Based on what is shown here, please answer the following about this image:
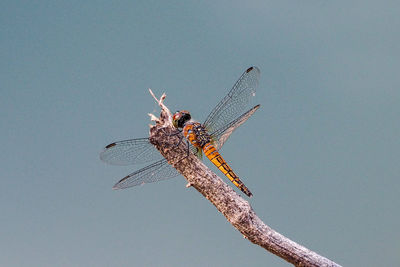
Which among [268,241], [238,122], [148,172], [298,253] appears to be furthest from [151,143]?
[298,253]

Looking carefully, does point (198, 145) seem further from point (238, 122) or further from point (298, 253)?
point (298, 253)

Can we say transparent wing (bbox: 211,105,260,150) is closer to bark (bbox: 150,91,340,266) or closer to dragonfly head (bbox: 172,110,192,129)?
dragonfly head (bbox: 172,110,192,129)

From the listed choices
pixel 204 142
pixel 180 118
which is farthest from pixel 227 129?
pixel 180 118

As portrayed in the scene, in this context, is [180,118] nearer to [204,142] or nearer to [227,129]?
[204,142]

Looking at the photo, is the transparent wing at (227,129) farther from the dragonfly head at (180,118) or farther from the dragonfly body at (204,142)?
the dragonfly head at (180,118)

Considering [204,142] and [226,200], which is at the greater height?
[204,142]

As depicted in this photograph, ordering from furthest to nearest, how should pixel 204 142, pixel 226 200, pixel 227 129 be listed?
pixel 227 129
pixel 204 142
pixel 226 200
